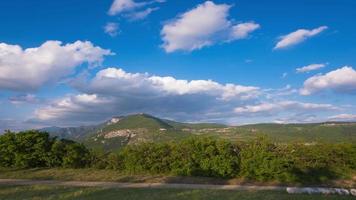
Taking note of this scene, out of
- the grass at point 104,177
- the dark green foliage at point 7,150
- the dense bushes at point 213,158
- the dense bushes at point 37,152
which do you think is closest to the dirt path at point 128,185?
the grass at point 104,177

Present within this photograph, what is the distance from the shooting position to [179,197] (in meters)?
12.0

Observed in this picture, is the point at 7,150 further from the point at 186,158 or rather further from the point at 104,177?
the point at 186,158

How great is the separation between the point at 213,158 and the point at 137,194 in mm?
5062

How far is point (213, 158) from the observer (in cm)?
1670

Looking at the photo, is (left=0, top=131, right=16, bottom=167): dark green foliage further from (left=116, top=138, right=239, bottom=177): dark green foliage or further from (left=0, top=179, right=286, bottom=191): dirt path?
(left=116, top=138, right=239, bottom=177): dark green foliage

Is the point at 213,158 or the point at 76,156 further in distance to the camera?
the point at 76,156

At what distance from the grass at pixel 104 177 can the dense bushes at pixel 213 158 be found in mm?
442

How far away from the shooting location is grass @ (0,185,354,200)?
1185 centimetres

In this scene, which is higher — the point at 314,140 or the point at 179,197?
the point at 314,140

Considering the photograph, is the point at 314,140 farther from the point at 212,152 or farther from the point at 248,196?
the point at 248,196

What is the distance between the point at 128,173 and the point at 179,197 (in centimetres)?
618

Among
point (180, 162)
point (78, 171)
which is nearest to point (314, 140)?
point (180, 162)

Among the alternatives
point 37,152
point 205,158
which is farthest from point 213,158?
point 37,152

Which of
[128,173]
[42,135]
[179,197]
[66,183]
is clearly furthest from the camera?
[42,135]
